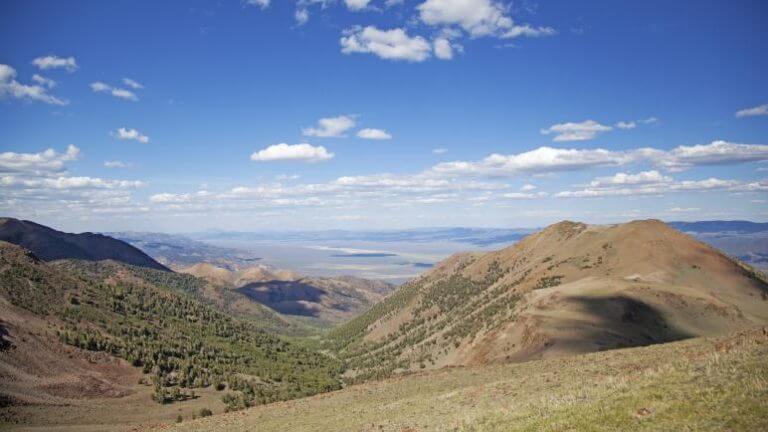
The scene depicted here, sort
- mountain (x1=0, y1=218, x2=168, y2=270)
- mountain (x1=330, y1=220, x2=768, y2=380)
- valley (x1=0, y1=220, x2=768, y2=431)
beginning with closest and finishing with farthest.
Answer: valley (x1=0, y1=220, x2=768, y2=431)
mountain (x1=330, y1=220, x2=768, y2=380)
mountain (x1=0, y1=218, x2=168, y2=270)

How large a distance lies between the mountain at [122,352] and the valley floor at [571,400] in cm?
1516

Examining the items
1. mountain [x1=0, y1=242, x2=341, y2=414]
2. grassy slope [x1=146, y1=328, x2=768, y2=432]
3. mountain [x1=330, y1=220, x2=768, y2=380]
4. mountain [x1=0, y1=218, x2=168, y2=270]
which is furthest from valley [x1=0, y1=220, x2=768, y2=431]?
mountain [x1=0, y1=218, x2=168, y2=270]

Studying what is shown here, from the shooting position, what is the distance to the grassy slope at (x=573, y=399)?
48.5ft

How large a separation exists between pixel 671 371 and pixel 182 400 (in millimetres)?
58079

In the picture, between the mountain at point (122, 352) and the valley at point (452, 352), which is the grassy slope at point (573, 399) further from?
the mountain at point (122, 352)

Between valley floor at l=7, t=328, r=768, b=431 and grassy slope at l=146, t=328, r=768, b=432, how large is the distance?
0.04 metres

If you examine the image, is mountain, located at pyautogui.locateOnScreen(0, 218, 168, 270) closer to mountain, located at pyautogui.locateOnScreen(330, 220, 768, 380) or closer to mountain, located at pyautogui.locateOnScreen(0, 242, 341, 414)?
mountain, located at pyautogui.locateOnScreen(0, 242, 341, 414)

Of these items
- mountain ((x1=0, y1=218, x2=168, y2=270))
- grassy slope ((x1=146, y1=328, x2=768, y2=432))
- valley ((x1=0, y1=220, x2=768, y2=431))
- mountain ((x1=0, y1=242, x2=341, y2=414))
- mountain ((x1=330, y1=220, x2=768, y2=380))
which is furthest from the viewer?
mountain ((x1=0, y1=218, x2=168, y2=270))

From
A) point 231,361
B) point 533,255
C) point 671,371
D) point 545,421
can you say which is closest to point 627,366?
point 671,371

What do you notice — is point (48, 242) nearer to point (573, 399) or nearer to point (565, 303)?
point (565, 303)

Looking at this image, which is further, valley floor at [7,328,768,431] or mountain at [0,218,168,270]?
mountain at [0,218,168,270]

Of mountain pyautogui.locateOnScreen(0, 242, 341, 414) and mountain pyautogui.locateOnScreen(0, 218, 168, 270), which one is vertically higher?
mountain pyautogui.locateOnScreen(0, 218, 168, 270)

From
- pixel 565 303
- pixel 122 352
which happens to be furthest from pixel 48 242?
pixel 565 303

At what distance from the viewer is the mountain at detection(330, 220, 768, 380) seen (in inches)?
2431
